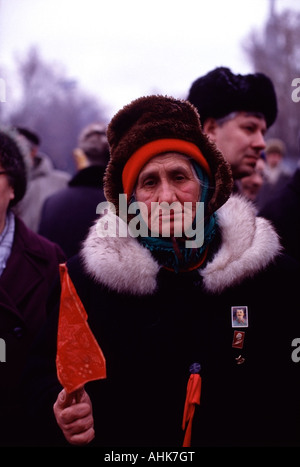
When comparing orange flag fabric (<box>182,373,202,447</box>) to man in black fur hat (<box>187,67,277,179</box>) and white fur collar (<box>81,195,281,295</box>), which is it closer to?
white fur collar (<box>81,195,281,295</box>)

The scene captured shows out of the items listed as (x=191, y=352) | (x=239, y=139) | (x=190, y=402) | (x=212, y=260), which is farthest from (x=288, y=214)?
(x=190, y=402)

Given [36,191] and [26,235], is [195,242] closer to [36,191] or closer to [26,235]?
[26,235]

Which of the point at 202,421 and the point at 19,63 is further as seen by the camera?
the point at 19,63

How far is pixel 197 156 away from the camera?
7.09 ft

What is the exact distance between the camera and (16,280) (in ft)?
8.85

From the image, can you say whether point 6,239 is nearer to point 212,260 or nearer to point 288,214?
point 212,260

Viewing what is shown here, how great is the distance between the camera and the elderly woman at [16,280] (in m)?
2.53

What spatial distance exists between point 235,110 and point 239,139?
178mm

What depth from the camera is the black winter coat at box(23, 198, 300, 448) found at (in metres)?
2.04

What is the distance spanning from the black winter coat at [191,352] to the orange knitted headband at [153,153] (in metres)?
0.31

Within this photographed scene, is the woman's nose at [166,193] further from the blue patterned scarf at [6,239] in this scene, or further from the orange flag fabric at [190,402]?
the blue patterned scarf at [6,239]

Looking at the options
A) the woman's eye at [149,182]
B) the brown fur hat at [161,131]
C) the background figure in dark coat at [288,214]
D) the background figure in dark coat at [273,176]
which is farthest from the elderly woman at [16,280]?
the background figure in dark coat at [273,176]
